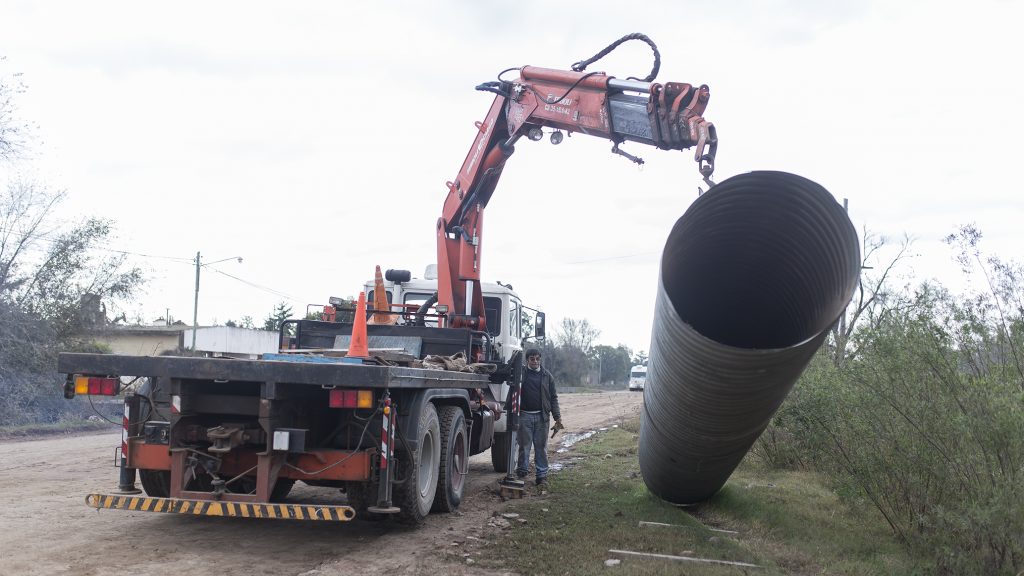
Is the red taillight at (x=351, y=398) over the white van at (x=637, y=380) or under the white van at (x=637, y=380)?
under

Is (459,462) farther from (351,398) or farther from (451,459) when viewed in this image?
(351,398)

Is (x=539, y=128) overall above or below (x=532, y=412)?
above

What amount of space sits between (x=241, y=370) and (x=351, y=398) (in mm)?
815

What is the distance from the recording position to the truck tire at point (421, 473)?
7055mm

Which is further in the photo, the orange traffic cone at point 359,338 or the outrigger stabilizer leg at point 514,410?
the outrigger stabilizer leg at point 514,410

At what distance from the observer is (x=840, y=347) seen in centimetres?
906

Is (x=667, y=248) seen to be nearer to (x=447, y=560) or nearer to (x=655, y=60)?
(x=447, y=560)

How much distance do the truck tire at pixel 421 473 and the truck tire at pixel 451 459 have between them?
85 millimetres

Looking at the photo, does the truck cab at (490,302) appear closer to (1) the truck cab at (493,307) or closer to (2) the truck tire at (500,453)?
(1) the truck cab at (493,307)

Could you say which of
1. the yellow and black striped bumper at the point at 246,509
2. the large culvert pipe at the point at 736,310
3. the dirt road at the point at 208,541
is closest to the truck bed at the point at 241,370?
the yellow and black striped bumper at the point at 246,509

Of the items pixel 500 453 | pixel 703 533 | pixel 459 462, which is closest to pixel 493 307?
pixel 500 453

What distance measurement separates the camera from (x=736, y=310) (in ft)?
24.6

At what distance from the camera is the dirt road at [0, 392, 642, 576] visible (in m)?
6.11

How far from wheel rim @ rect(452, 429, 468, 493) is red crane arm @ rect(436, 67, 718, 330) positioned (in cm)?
270
